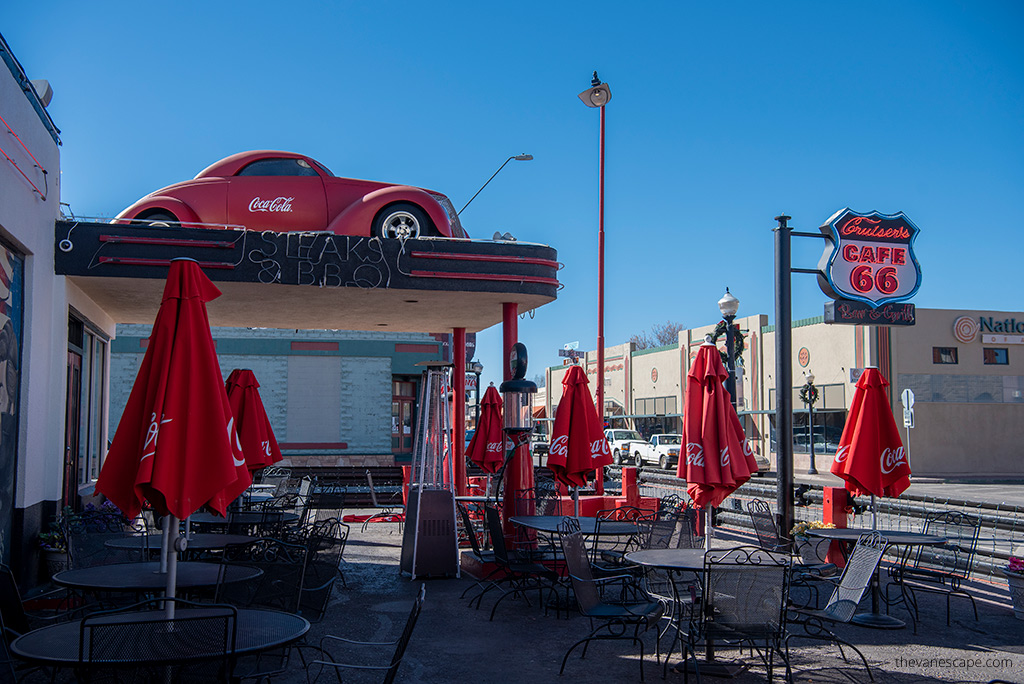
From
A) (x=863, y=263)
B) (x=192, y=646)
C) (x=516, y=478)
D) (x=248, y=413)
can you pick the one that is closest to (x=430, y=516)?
(x=516, y=478)

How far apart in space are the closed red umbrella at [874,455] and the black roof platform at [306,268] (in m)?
4.76

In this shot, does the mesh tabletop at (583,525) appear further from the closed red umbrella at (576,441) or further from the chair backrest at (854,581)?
the chair backrest at (854,581)

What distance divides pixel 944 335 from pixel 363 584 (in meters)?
30.5

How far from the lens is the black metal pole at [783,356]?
11.1m

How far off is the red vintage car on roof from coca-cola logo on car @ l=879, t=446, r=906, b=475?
665cm

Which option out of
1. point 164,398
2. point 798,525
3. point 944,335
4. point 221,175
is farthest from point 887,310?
point 944,335

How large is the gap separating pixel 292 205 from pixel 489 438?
533 cm

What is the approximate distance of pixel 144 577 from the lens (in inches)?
217

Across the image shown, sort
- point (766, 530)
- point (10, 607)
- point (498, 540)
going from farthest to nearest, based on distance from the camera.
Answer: point (498, 540), point (766, 530), point (10, 607)

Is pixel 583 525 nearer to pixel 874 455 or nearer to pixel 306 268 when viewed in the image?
pixel 874 455

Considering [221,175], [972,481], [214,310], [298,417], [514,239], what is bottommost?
[972,481]

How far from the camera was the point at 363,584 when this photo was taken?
1007 cm

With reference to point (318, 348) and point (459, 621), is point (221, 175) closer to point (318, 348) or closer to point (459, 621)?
point (459, 621)

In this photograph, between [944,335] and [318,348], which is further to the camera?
[944,335]
